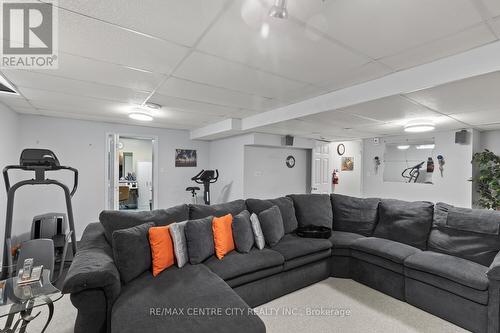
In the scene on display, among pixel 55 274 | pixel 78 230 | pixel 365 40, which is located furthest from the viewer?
pixel 78 230

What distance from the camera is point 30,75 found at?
8.04ft

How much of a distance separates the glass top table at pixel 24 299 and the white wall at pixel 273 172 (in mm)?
3979

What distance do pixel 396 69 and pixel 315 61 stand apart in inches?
32.9

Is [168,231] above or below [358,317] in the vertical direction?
above

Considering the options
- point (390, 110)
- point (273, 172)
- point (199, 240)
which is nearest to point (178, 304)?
point (199, 240)

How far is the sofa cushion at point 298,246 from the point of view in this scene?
268 cm

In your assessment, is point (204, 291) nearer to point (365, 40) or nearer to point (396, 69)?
point (365, 40)

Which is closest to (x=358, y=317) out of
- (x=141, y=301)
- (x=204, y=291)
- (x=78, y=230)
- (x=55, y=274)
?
(x=204, y=291)

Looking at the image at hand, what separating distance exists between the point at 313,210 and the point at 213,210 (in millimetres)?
1597

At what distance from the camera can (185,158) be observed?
6133mm

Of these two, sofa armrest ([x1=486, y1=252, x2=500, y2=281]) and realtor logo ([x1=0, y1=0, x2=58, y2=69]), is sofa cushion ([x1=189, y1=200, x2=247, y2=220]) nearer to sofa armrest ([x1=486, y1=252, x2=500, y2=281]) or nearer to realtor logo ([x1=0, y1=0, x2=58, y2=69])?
realtor logo ([x1=0, y1=0, x2=58, y2=69])

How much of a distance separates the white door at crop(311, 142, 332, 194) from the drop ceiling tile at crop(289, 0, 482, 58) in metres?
4.57

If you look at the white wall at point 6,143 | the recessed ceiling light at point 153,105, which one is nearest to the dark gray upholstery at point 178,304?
the recessed ceiling light at point 153,105

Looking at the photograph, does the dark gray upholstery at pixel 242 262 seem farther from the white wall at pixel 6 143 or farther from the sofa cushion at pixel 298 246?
the white wall at pixel 6 143
